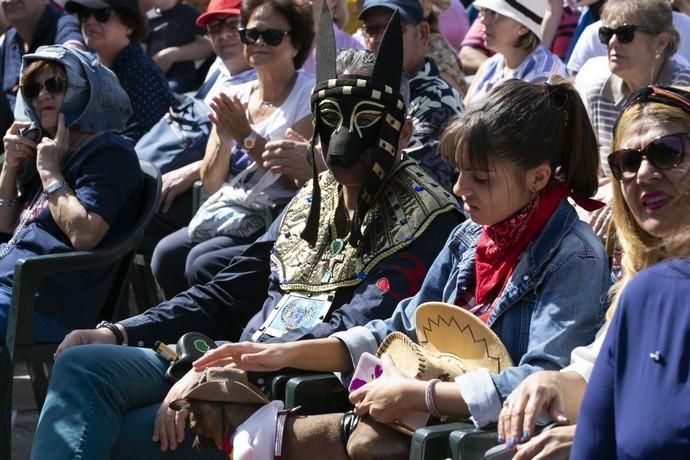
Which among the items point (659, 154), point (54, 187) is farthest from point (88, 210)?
point (659, 154)

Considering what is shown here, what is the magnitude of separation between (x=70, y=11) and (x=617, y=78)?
10.8ft

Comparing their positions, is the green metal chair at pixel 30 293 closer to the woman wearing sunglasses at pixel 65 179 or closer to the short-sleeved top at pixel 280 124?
the woman wearing sunglasses at pixel 65 179

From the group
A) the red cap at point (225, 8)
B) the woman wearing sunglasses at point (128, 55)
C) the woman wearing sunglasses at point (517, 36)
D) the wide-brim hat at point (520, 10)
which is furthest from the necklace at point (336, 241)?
the woman wearing sunglasses at point (128, 55)

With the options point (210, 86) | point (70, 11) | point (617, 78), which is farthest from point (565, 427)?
point (70, 11)

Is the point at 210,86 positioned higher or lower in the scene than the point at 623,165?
lower

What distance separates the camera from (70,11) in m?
6.88

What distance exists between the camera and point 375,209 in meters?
3.80

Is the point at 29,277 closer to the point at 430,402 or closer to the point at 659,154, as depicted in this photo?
the point at 430,402

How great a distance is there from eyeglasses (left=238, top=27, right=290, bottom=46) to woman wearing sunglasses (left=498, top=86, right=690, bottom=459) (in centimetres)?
287

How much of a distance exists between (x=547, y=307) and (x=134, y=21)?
4.33 m

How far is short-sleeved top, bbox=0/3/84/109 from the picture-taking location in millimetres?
7270

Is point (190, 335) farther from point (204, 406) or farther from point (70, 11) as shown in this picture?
point (70, 11)

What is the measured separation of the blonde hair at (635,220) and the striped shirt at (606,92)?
2.24 m

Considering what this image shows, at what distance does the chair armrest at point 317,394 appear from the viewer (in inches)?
132
